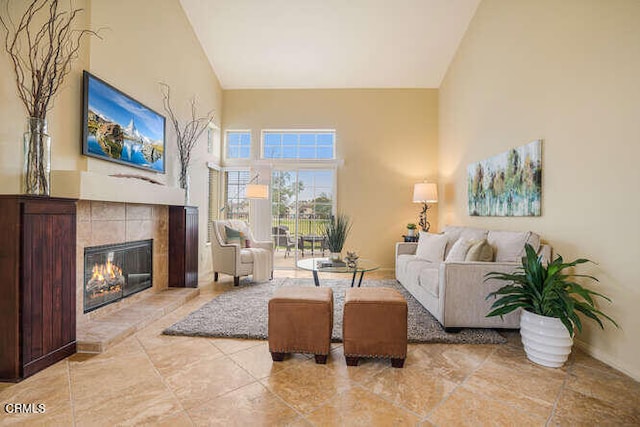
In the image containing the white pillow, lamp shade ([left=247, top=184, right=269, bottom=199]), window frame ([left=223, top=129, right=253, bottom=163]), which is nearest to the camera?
Result: the white pillow

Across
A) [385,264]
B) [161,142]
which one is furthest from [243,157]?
[385,264]

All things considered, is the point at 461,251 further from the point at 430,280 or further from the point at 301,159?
the point at 301,159

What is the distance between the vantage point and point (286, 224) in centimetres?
572

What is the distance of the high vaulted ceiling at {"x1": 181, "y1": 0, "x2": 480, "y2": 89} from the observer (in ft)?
13.6

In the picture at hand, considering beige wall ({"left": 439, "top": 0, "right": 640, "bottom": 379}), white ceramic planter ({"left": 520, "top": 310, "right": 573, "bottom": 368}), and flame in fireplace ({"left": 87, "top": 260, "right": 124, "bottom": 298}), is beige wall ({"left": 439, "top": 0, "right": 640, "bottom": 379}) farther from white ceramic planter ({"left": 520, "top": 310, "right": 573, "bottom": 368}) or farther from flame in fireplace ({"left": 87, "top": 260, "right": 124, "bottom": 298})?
flame in fireplace ({"left": 87, "top": 260, "right": 124, "bottom": 298})

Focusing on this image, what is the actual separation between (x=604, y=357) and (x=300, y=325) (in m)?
2.21

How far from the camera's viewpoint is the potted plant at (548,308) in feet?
6.68

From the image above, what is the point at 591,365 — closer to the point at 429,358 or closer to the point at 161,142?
the point at 429,358

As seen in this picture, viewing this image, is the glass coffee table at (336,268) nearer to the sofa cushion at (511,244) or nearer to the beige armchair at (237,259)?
the beige armchair at (237,259)

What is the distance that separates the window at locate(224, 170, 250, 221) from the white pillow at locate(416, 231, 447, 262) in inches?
131

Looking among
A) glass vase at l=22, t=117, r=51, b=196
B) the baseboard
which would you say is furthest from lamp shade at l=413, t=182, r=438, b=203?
glass vase at l=22, t=117, r=51, b=196

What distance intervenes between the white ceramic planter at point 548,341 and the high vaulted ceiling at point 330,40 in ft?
13.6

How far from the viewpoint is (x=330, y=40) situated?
15.3ft

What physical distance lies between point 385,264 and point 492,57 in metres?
3.60
